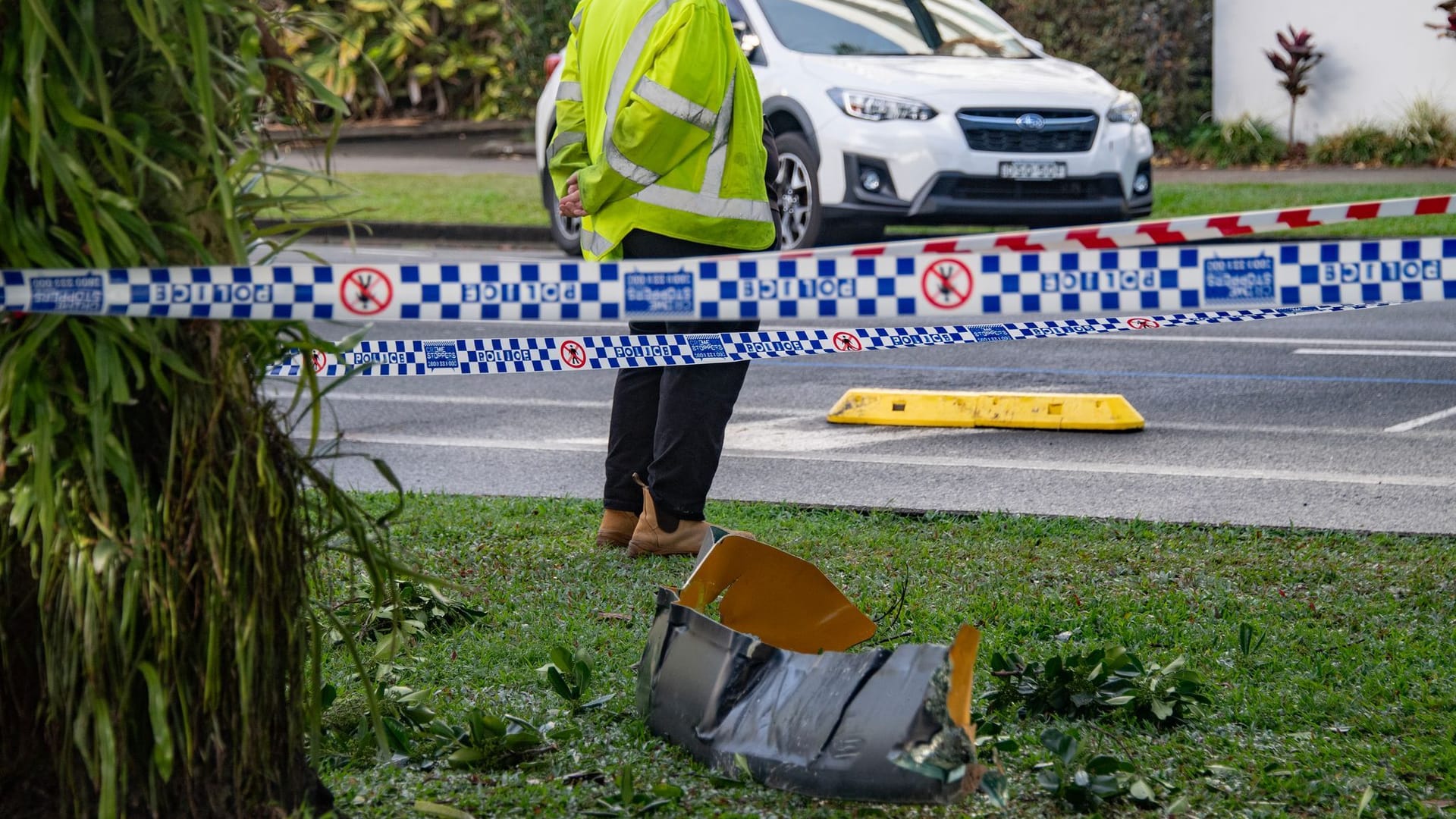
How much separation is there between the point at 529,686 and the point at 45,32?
1.75m

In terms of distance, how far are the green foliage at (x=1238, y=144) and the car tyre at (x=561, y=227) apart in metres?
7.95

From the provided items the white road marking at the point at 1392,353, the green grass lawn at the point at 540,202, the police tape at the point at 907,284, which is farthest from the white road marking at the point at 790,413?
the green grass lawn at the point at 540,202

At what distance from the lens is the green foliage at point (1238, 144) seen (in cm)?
1772

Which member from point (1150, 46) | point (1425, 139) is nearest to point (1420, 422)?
point (1425, 139)

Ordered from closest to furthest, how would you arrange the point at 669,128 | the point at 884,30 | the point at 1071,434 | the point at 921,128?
1. the point at 669,128
2. the point at 1071,434
3. the point at 921,128
4. the point at 884,30

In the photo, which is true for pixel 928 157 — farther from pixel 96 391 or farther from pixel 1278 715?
pixel 96 391

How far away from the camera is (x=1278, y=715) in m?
3.23

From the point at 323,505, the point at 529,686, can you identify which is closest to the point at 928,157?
the point at 529,686

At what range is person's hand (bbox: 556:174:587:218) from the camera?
4652mm

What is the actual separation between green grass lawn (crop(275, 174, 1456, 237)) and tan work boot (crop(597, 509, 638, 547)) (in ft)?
25.5

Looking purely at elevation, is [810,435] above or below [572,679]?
below

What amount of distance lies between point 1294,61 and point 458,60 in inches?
493

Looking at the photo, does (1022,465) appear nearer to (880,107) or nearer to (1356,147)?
(880,107)

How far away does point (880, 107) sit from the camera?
37.1 feet
